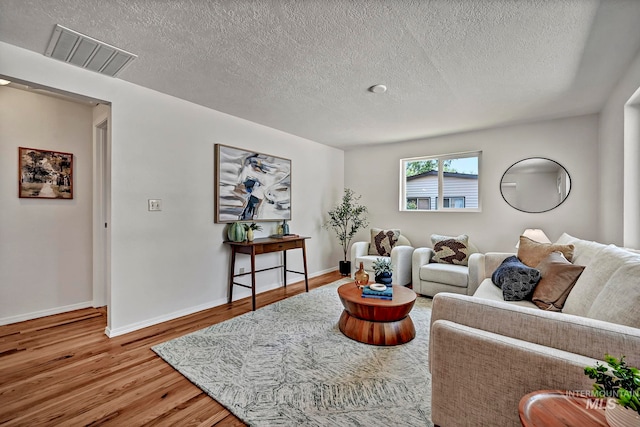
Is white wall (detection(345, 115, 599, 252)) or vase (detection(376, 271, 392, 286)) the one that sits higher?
white wall (detection(345, 115, 599, 252))

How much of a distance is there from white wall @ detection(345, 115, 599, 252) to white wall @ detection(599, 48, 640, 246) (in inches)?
8.8

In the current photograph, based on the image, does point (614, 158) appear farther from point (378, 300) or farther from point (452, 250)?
point (378, 300)

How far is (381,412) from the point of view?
1.62 metres

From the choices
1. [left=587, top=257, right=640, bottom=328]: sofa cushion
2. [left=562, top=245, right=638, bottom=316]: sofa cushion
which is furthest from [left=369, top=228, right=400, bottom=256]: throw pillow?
[left=587, top=257, right=640, bottom=328]: sofa cushion

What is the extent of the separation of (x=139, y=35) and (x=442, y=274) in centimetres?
376

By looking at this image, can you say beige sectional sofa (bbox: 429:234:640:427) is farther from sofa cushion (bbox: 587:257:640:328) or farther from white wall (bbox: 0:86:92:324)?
white wall (bbox: 0:86:92:324)

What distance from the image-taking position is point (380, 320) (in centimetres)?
242

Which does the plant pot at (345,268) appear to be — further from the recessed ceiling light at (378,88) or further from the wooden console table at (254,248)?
the recessed ceiling light at (378,88)

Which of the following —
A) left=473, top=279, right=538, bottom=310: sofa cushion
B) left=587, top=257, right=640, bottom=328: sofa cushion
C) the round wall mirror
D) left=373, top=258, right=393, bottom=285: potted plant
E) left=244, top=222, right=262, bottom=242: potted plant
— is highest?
the round wall mirror

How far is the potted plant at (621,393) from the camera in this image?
669mm

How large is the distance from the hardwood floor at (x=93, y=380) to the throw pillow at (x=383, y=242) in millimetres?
2651

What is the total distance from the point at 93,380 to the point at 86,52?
235cm

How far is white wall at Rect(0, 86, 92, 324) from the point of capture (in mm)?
2854

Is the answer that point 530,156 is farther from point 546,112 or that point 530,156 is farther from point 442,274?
point 442,274
